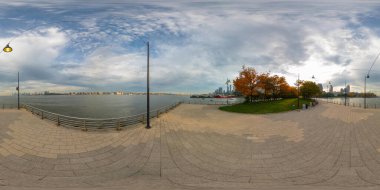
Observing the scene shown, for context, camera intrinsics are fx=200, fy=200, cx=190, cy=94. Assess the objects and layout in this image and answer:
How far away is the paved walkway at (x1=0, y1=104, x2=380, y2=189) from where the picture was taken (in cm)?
642

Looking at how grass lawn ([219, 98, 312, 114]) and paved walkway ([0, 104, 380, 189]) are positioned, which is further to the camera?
grass lawn ([219, 98, 312, 114])

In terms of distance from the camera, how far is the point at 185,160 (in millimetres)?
8102

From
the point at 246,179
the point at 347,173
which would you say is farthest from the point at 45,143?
the point at 347,173

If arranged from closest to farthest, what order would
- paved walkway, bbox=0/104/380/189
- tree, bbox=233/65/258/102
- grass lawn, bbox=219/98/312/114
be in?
paved walkway, bbox=0/104/380/189 → grass lawn, bbox=219/98/312/114 → tree, bbox=233/65/258/102

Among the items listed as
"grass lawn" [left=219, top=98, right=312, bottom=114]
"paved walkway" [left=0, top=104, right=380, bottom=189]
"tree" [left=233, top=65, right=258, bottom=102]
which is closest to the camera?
"paved walkway" [left=0, top=104, right=380, bottom=189]

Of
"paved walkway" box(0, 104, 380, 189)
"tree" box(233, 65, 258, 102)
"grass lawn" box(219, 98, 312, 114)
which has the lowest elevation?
"paved walkway" box(0, 104, 380, 189)

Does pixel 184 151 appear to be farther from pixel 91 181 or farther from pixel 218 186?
pixel 91 181

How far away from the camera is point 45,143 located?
9.96m

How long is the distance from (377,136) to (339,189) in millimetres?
8400

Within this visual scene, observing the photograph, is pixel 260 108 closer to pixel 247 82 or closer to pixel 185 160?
pixel 247 82

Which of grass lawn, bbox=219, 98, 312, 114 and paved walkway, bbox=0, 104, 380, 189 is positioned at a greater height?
grass lawn, bbox=219, 98, 312, 114

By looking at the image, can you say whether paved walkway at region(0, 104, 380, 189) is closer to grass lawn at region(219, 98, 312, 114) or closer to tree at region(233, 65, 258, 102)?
grass lawn at region(219, 98, 312, 114)

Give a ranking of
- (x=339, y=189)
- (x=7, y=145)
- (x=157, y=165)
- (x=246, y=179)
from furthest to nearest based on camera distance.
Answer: (x=7, y=145) → (x=157, y=165) → (x=246, y=179) → (x=339, y=189)

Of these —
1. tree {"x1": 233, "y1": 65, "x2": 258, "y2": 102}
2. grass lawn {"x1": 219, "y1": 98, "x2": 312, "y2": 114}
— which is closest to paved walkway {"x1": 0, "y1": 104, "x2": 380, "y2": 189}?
grass lawn {"x1": 219, "y1": 98, "x2": 312, "y2": 114}
